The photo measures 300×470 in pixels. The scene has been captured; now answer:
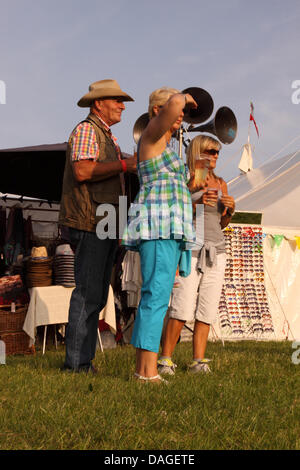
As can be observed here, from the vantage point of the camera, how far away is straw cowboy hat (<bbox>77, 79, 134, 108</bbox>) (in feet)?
10.8

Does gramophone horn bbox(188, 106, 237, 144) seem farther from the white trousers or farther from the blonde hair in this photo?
the blonde hair

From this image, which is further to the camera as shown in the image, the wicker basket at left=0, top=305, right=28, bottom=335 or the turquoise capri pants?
the wicker basket at left=0, top=305, right=28, bottom=335

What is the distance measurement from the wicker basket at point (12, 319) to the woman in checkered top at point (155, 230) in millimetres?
2917

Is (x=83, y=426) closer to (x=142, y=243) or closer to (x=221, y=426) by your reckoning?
(x=221, y=426)

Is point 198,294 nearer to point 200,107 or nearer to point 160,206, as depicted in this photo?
point 160,206

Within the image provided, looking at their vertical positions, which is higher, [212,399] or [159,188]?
[159,188]

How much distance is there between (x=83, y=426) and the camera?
1.94 meters

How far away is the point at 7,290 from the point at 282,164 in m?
9.24

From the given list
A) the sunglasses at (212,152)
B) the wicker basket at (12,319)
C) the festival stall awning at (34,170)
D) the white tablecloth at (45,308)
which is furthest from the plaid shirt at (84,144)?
the festival stall awning at (34,170)

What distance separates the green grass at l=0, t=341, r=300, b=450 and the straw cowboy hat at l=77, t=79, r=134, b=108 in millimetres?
1787

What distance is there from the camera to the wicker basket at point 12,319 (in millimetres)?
5223

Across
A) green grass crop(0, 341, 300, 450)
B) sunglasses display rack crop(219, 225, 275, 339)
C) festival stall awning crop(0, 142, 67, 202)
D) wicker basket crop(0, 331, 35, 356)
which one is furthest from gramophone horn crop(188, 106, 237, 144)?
green grass crop(0, 341, 300, 450)

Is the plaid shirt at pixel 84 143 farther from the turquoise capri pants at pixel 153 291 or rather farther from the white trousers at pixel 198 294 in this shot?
the white trousers at pixel 198 294
